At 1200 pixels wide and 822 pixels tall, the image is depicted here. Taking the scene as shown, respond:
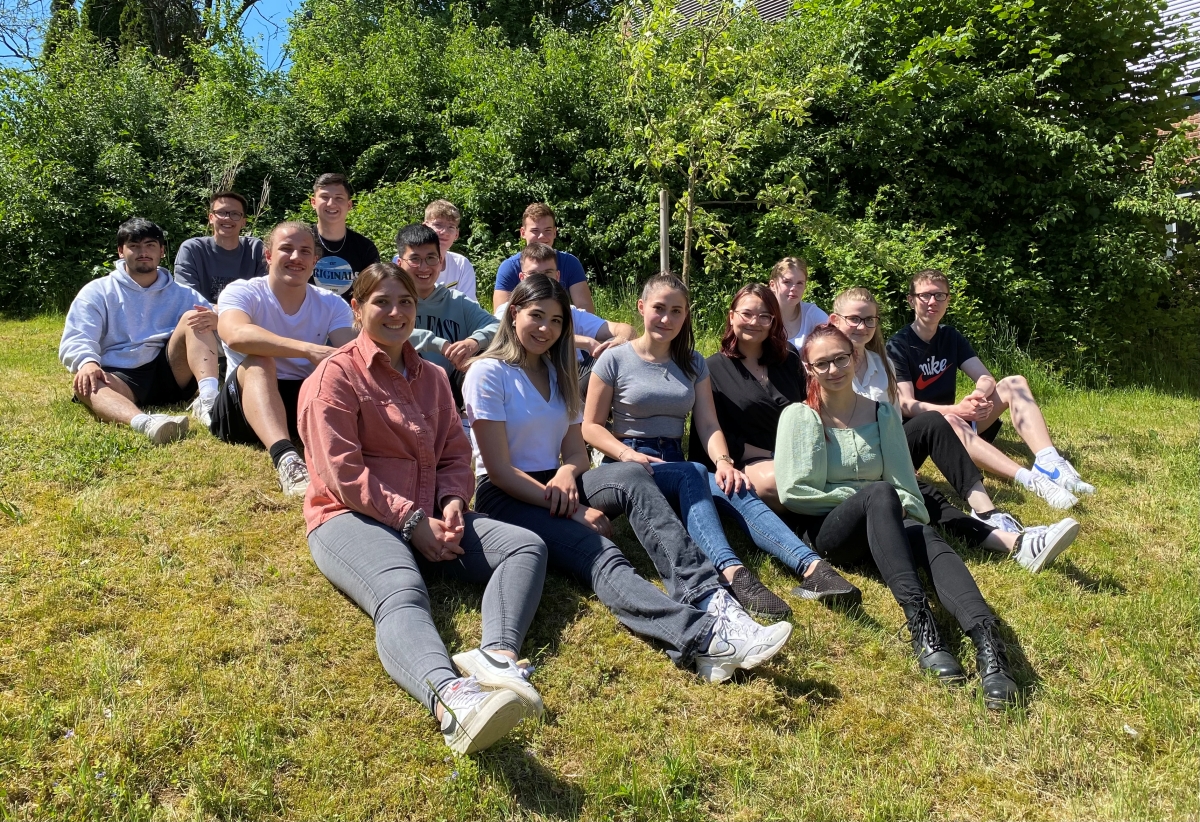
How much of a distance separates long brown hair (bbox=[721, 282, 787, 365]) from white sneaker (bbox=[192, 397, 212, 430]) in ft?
10.2

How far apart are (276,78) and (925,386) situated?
1119 cm

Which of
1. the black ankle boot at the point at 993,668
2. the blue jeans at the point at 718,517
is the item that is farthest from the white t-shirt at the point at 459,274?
the black ankle boot at the point at 993,668

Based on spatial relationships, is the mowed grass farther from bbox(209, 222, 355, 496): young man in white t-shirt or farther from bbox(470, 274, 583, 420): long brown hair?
bbox(470, 274, 583, 420): long brown hair

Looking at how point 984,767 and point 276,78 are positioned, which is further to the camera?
point 276,78

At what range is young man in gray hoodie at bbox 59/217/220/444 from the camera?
5.27 metres

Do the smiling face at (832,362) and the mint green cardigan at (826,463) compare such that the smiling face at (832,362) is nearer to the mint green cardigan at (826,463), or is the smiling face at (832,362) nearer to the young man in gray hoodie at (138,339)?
the mint green cardigan at (826,463)

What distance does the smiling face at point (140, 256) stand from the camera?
555 cm

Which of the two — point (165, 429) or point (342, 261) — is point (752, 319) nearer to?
point (342, 261)

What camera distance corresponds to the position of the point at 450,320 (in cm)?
550

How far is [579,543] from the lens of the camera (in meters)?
3.58

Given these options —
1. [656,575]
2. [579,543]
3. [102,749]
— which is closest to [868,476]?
[656,575]

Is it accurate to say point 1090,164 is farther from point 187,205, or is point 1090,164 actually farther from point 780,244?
point 187,205

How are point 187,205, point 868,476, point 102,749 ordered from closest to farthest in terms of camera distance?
point 102,749
point 868,476
point 187,205

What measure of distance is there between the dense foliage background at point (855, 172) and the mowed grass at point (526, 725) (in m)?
3.86
